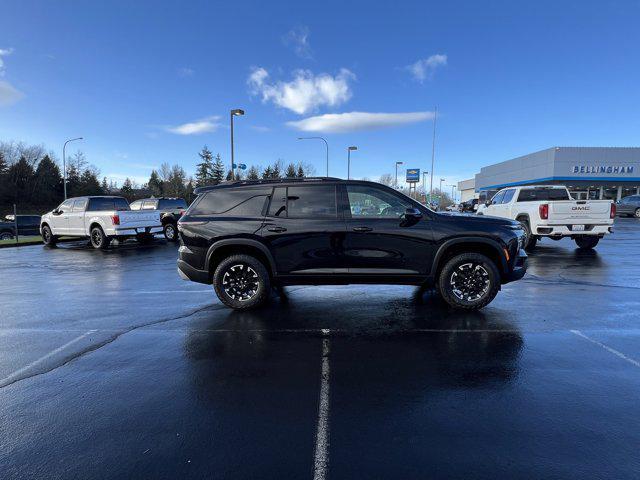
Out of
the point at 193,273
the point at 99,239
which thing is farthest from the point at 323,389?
the point at 99,239

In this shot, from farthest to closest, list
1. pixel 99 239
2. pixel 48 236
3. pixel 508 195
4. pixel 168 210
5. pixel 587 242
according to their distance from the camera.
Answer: pixel 168 210 < pixel 48 236 < pixel 99 239 < pixel 508 195 < pixel 587 242

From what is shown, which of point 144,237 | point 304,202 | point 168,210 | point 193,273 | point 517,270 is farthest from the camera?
point 168,210

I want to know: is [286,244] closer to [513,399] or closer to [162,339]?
[162,339]

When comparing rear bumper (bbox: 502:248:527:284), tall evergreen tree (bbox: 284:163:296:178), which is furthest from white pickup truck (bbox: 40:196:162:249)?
tall evergreen tree (bbox: 284:163:296:178)

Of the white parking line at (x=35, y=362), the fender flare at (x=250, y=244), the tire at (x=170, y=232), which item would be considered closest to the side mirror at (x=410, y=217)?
the fender flare at (x=250, y=244)

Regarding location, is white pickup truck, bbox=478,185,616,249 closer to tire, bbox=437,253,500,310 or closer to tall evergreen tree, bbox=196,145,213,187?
tire, bbox=437,253,500,310

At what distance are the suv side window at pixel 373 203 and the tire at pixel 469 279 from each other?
3.63ft

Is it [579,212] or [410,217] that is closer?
[410,217]

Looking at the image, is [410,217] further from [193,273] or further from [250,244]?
[193,273]

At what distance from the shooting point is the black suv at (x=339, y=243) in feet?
18.5

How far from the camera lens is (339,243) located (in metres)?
5.66

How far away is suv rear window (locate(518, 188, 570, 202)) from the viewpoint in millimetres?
13220

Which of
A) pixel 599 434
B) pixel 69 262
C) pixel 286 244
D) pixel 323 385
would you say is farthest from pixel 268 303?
pixel 69 262

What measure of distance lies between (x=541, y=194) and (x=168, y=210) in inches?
633
